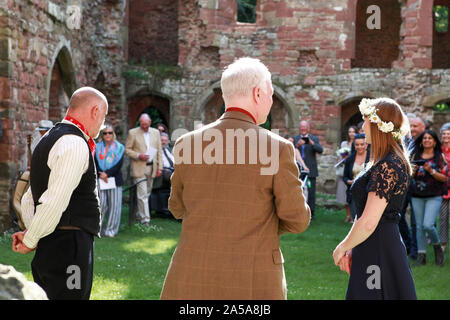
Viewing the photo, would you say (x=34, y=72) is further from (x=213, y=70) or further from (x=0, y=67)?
(x=213, y=70)

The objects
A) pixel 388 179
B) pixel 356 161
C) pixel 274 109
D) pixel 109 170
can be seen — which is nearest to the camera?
pixel 388 179

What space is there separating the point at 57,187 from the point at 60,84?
943 centimetres

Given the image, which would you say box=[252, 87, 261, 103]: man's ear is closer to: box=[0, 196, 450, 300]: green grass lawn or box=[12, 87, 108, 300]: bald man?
box=[12, 87, 108, 300]: bald man

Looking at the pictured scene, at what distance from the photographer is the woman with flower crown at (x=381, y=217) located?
3.60 meters

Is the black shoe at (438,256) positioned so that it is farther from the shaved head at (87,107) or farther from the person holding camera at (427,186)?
the shaved head at (87,107)

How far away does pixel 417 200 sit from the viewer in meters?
7.56

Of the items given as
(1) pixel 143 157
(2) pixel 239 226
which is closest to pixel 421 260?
(1) pixel 143 157

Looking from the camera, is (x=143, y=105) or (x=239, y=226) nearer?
(x=239, y=226)

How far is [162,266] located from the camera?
7336 millimetres
